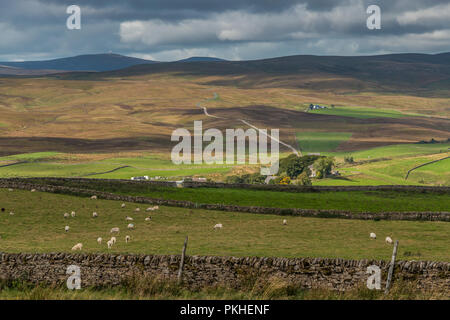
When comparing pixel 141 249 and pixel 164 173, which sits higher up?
pixel 141 249

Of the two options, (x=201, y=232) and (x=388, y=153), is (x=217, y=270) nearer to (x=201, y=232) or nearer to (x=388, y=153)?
(x=201, y=232)

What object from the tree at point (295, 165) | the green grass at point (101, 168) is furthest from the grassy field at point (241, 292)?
the green grass at point (101, 168)

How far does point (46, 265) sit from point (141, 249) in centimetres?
489

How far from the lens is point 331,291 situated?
2017 centimetres

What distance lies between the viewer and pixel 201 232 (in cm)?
3375

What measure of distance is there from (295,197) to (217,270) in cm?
3339

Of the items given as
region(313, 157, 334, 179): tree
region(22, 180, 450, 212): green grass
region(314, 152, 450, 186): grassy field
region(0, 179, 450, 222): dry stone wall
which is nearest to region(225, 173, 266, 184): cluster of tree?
region(313, 157, 334, 179): tree

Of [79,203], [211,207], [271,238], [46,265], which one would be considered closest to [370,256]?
[271,238]

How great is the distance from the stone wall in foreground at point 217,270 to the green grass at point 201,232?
2945 millimetres

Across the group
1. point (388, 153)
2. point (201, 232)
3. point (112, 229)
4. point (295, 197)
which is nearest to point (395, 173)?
point (388, 153)

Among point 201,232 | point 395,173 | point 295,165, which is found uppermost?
point 201,232

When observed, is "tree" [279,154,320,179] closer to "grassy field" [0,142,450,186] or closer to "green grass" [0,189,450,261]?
"grassy field" [0,142,450,186]

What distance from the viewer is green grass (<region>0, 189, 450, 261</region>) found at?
85.4ft
